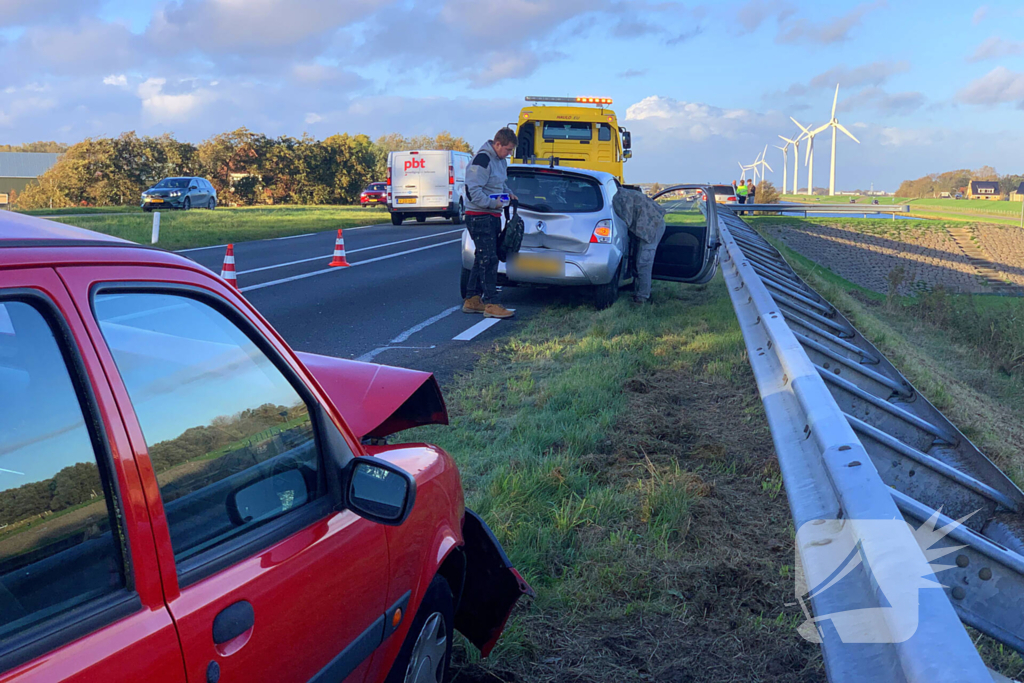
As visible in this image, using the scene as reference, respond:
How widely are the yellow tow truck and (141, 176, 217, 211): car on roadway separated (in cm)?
1851

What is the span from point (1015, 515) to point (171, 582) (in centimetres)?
328

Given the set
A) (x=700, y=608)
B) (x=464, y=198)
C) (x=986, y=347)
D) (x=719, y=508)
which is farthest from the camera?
(x=986, y=347)

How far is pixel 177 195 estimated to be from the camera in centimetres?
3406

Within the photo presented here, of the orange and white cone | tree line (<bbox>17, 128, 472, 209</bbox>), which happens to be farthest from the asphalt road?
tree line (<bbox>17, 128, 472, 209</bbox>)

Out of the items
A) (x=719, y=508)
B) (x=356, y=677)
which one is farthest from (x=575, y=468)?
(x=356, y=677)

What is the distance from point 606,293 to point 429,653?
790cm

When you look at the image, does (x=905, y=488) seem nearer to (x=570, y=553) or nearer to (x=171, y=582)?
(x=570, y=553)

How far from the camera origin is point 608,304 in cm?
1016

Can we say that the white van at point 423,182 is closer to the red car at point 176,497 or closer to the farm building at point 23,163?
the red car at point 176,497

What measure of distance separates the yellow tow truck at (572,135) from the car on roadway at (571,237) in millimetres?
11422

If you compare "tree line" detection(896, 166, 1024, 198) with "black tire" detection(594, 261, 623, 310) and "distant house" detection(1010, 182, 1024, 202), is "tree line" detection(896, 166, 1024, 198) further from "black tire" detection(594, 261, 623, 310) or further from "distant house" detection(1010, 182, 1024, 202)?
"black tire" detection(594, 261, 623, 310)

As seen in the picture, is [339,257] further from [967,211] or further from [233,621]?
[967,211]

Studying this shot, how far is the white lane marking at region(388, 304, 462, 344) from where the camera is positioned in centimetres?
845

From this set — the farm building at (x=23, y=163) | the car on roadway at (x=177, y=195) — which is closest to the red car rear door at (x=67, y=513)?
the car on roadway at (x=177, y=195)
